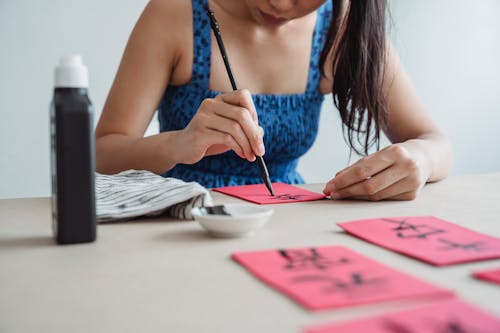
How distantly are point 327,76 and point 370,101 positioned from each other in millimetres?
205

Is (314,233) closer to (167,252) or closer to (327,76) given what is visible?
(167,252)

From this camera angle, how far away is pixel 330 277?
500mm

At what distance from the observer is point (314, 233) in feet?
2.27

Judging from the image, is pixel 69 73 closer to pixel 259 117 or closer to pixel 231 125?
pixel 231 125

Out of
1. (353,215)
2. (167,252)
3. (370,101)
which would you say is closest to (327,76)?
(370,101)

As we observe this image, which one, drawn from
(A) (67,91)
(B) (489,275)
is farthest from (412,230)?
(A) (67,91)

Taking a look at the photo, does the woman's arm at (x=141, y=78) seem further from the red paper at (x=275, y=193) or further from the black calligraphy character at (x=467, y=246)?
the black calligraphy character at (x=467, y=246)

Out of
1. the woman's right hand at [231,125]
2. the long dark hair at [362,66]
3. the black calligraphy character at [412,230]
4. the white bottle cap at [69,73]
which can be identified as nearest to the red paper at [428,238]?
the black calligraphy character at [412,230]

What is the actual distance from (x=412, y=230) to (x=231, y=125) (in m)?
0.33

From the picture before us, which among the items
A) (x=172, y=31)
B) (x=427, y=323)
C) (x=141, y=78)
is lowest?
(x=427, y=323)

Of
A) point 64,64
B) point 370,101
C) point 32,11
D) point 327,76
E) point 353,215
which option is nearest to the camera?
point 64,64

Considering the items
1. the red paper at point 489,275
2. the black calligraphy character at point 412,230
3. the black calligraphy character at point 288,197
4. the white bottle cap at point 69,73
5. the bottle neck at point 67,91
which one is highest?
the white bottle cap at point 69,73

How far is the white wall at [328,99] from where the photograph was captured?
2.08 m

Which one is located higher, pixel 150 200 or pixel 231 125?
pixel 231 125
